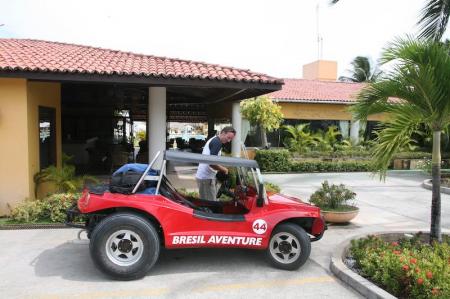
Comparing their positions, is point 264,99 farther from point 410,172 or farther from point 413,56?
point 413,56

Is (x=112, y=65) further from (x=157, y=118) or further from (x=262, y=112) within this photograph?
(x=262, y=112)

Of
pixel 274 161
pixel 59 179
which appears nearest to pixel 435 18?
pixel 59 179

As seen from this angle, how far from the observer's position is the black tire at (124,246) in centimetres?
466

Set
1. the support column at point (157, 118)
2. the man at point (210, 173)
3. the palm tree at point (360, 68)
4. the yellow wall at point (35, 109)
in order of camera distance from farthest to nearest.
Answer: the palm tree at point (360, 68) < the support column at point (157, 118) < the yellow wall at point (35, 109) < the man at point (210, 173)

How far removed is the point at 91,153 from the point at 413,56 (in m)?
11.7

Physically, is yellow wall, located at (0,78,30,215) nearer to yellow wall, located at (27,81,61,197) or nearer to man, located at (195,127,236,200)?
yellow wall, located at (27,81,61,197)

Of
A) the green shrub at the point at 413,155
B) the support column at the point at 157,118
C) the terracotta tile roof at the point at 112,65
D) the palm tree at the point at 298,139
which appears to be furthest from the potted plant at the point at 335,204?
the green shrub at the point at 413,155

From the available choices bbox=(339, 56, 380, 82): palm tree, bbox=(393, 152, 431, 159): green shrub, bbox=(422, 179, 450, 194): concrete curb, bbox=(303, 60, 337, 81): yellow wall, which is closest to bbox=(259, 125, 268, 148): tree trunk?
bbox=(393, 152, 431, 159): green shrub

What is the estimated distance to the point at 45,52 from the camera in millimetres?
9453

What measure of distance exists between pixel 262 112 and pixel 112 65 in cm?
988

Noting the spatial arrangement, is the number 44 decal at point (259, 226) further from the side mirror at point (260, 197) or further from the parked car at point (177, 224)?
the side mirror at point (260, 197)

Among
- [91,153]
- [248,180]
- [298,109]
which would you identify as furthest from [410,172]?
[248,180]

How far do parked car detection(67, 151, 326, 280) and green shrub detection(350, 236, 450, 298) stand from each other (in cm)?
70

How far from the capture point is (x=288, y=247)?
520 cm
